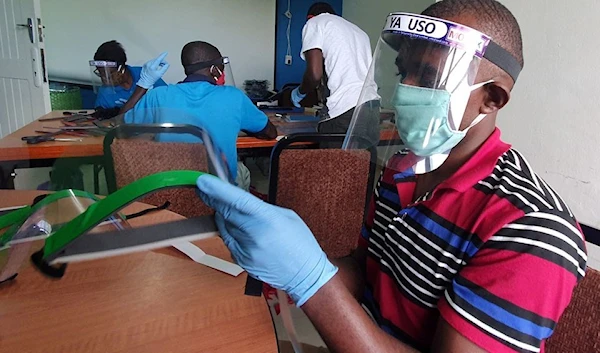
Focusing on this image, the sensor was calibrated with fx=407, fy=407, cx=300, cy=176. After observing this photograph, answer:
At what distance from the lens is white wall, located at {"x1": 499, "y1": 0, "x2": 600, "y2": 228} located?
64.6 inches

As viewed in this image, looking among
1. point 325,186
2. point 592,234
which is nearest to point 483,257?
point 592,234

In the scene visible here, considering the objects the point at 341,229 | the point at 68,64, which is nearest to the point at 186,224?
the point at 341,229

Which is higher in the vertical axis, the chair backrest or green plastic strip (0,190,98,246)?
green plastic strip (0,190,98,246)

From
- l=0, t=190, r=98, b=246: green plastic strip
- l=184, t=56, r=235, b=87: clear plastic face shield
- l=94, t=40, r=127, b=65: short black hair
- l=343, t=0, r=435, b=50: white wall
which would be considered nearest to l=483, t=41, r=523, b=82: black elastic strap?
l=0, t=190, r=98, b=246: green plastic strip

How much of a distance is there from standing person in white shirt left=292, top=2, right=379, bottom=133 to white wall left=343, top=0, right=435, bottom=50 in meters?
1.60

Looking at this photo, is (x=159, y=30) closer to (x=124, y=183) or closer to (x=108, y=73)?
(x=108, y=73)

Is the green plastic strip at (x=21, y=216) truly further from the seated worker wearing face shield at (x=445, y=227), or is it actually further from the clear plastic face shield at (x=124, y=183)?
the seated worker wearing face shield at (x=445, y=227)

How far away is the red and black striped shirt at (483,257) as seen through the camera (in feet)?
1.88

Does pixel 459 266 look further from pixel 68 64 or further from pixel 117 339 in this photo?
pixel 68 64

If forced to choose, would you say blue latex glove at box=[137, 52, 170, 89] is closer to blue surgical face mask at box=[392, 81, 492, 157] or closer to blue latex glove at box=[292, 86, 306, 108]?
blue latex glove at box=[292, 86, 306, 108]

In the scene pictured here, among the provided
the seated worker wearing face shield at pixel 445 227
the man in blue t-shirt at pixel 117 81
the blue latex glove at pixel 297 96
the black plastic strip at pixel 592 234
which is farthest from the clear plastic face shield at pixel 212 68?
the black plastic strip at pixel 592 234

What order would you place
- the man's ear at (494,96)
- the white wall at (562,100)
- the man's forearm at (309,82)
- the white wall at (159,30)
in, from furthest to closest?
the white wall at (159,30)
the man's forearm at (309,82)
the white wall at (562,100)
the man's ear at (494,96)

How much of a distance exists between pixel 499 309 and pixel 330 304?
247 millimetres

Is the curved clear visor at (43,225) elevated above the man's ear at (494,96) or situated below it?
below
